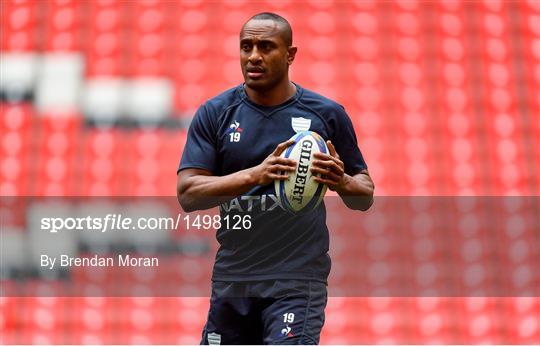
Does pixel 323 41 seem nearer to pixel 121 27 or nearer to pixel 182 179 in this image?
pixel 121 27

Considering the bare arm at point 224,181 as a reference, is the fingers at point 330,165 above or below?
above

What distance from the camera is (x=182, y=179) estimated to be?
4.07 m

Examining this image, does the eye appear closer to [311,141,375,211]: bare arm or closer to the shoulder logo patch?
[311,141,375,211]: bare arm

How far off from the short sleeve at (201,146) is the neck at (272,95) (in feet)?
0.68

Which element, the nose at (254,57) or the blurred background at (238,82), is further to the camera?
the blurred background at (238,82)

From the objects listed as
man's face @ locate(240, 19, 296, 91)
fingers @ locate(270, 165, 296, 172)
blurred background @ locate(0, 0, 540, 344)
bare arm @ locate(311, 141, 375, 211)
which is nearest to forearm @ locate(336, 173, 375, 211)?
bare arm @ locate(311, 141, 375, 211)

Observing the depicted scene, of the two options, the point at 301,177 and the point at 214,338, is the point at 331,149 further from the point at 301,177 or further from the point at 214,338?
the point at 214,338

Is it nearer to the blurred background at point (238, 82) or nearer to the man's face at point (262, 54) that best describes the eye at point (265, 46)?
Result: the man's face at point (262, 54)

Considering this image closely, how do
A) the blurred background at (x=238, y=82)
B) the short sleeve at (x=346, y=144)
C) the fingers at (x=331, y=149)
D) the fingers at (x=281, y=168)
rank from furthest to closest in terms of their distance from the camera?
1. the blurred background at (x=238, y=82)
2. the short sleeve at (x=346, y=144)
3. the fingers at (x=331, y=149)
4. the fingers at (x=281, y=168)

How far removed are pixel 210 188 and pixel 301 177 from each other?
37cm

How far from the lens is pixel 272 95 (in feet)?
13.6

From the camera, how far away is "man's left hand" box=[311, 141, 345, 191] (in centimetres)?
387

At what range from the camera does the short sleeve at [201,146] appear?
4.07 metres

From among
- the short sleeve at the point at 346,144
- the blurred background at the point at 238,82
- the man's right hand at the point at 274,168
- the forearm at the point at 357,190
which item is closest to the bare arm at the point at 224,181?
the man's right hand at the point at 274,168
